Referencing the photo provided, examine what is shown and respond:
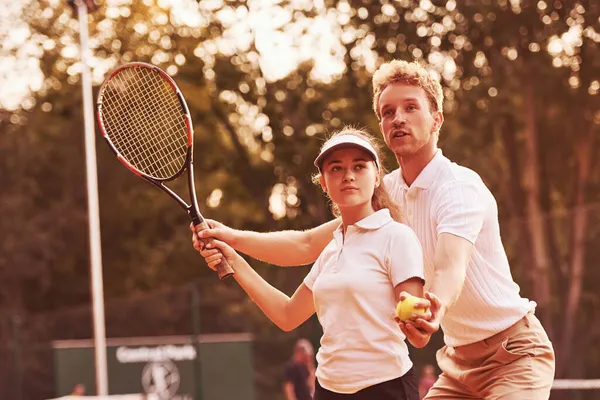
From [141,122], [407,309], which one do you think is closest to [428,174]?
[407,309]

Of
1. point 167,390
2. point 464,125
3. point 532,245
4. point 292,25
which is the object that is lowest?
point 167,390

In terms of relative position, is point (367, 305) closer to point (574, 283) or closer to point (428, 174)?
point (428, 174)

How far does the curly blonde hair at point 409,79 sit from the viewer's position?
14.2 ft

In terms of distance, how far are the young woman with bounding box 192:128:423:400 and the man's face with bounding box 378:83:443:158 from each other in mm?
187

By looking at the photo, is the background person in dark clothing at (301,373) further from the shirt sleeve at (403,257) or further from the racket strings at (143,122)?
the shirt sleeve at (403,257)

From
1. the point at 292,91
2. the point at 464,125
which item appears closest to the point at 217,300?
the point at 292,91

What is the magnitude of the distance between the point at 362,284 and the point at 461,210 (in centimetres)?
47

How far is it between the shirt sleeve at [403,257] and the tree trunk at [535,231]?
1408 centimetres

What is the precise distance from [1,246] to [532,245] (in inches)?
684

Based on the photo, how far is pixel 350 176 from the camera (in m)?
4.00

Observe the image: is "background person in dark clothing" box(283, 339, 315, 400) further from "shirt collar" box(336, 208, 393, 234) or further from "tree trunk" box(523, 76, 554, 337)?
"shirt collar" box(336, 208, 393, 234)

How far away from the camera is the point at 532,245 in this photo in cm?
1942

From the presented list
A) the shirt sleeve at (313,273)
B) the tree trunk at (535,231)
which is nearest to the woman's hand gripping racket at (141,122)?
the shirt sleeve at (313,273)

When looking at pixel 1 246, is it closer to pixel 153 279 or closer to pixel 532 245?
pixel 153 279
